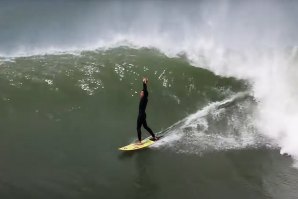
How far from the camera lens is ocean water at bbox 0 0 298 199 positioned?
12.7 m

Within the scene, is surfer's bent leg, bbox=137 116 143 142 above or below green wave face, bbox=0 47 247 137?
below

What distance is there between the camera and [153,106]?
17.6 m

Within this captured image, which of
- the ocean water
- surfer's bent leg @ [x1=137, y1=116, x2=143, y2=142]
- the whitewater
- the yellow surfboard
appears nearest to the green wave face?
the ocean water

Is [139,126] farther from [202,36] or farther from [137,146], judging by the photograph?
[202,36]

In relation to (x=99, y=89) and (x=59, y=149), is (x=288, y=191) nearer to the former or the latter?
(x=59, y=149)

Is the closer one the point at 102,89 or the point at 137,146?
the point at 137,146

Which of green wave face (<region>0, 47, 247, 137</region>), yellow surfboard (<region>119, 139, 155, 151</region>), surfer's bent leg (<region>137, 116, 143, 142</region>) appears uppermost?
green wave face (<region>0, 47, 247, 137</region>)

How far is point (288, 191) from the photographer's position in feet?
41.6

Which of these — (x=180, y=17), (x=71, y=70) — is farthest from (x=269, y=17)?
(x=71, y=70)

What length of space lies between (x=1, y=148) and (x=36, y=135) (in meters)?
1.25

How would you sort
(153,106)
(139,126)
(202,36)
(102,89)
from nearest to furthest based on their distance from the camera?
(139,126) → (153,106) → (102,89) → (202,36)

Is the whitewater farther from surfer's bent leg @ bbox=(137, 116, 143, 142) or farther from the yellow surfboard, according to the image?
surfer's bent leg @ bbox=(137, 116, 143, 142)

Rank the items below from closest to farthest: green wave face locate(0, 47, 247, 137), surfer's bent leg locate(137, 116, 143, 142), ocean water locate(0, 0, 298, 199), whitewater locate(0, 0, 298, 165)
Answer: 1. ocean water locate(0, 0, 298, 199)
2. surfer's bent leg locate(137, 116, 143, 142)
3. green wave face locate(0, 47, 247, 137)
4. whitewater locate(0, 0, 298, 165)

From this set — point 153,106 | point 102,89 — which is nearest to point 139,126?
point 153,106
